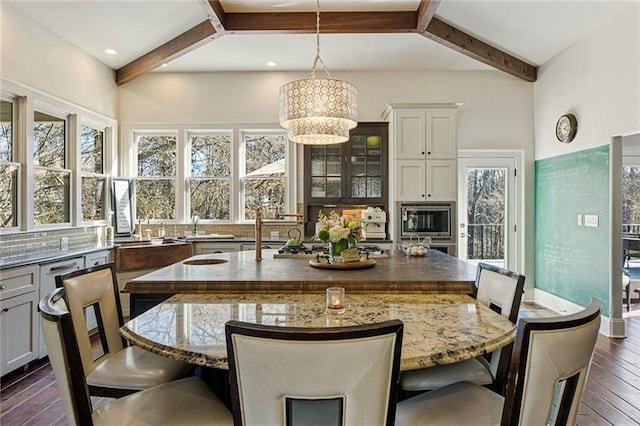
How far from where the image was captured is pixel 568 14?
→ 3.99 meters

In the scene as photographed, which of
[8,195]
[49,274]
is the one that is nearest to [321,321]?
[49,274]

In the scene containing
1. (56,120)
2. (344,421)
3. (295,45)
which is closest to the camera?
(344,421)

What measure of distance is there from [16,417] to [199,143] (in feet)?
13.0

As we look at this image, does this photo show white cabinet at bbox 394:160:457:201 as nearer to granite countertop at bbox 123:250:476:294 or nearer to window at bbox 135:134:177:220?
granite countertop at bbox 123:250:476:294

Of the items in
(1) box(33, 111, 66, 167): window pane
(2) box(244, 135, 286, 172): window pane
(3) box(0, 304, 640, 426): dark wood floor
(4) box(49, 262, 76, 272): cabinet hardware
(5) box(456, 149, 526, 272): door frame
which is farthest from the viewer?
(2) box(244, 135, 286, 172): window pane

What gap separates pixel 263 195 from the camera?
564 centimetres

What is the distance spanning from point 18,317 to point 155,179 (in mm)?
2845

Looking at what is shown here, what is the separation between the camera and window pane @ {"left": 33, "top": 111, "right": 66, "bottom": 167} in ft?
12.9

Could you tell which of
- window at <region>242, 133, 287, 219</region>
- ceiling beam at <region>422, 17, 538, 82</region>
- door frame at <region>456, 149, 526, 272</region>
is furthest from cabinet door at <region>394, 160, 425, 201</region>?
window at <region>242, 133, 287, 219</region>

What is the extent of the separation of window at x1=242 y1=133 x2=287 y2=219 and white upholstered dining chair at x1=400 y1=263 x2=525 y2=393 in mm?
4087

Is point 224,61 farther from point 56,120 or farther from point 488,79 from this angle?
point 488,79

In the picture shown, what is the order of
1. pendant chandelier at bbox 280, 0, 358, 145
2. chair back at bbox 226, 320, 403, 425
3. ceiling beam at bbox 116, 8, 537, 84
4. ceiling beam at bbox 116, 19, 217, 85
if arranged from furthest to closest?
ceiling beam at bbox 116, 19, 217, 85, ceiling beam at bbox 116, 8, 537, 84, pendant chandelier at bbox 280, 0, 358, 145, chair back at bbox 226, 320, 403, 425

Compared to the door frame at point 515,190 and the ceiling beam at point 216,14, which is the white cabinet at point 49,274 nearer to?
the ceiling beam at point 216,14

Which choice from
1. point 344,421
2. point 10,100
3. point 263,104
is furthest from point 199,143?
point 344,421
